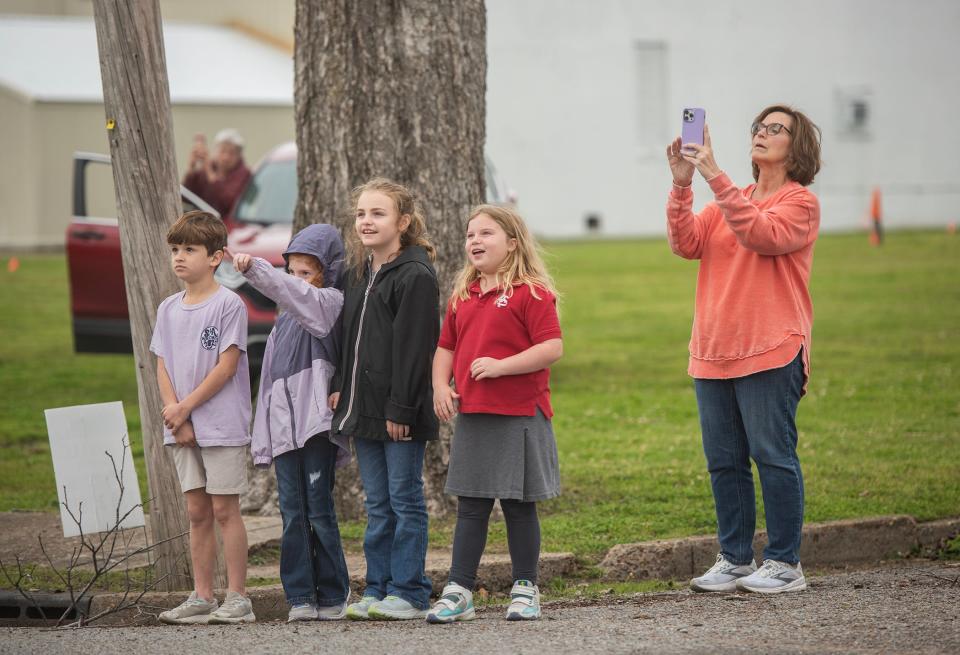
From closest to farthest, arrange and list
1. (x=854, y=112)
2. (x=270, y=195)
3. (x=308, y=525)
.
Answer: (x=308, y=525), (x=270, y=195), (x=854, y=112)

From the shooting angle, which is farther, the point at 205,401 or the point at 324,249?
the point at 324,249

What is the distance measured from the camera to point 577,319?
17.5m

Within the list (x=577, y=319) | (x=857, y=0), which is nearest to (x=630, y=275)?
(x=577, y=319)

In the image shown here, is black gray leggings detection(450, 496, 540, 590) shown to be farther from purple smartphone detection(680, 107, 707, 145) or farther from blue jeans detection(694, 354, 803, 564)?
purple smartphone detection(680, 107, 707, 145)

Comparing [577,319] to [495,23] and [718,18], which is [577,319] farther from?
[718,18]

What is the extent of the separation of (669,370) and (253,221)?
411 cm

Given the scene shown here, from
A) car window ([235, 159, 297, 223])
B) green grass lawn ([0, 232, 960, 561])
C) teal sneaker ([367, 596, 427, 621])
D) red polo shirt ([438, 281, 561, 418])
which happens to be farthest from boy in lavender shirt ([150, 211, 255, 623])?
car window ([235, 159, 297, 223])

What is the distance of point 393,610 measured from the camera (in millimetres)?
5301

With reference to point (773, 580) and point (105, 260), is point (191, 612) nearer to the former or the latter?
point (773, 580)

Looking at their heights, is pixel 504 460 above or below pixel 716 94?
below

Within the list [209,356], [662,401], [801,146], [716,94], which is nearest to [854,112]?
[716,94]

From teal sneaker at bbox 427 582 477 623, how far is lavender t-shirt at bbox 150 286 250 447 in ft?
3.25

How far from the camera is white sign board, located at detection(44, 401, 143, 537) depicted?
5.72 m

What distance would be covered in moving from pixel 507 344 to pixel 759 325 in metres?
1.05
